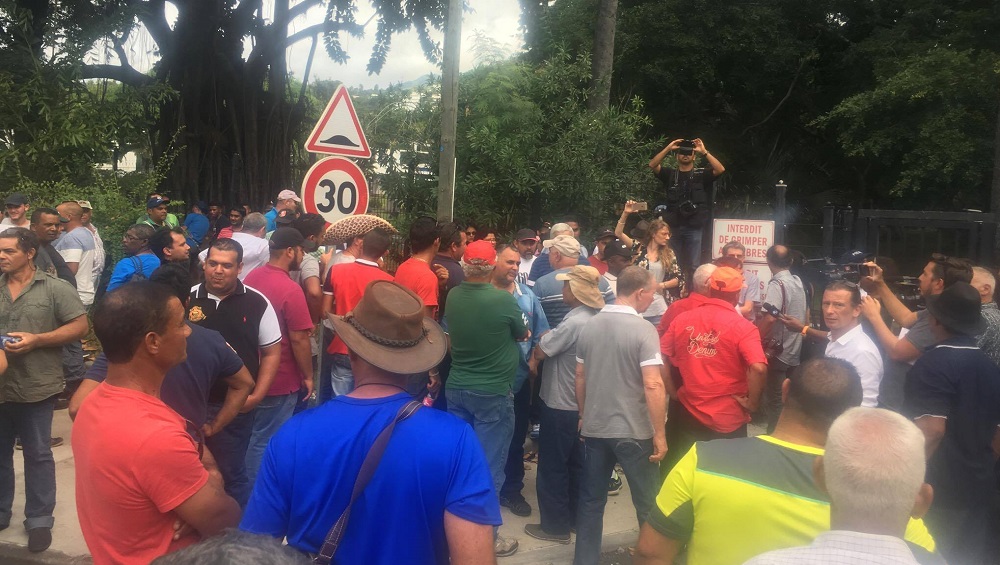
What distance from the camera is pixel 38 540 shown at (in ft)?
15.7

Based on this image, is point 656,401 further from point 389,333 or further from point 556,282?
point 389,333

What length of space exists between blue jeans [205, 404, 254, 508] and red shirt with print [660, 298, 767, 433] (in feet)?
8.41

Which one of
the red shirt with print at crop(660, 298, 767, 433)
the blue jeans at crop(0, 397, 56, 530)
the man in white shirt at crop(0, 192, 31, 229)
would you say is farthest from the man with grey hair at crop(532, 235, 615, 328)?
the man in white shirt at crop(0, 192, 31, 229)

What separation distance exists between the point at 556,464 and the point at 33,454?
3.25 meters

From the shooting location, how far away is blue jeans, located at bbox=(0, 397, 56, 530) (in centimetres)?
476

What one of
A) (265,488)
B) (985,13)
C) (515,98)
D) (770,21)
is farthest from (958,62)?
(265,488)

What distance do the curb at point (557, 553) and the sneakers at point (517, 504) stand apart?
57 cm

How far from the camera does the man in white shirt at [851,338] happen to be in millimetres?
4441

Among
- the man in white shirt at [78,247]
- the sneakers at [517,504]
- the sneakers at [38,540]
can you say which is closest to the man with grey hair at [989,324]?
the sneakers at [517,504]

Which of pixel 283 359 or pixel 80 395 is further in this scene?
pixel 283 359

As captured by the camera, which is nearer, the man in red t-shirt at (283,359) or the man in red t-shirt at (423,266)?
the man in red t-shirt at (283,359)

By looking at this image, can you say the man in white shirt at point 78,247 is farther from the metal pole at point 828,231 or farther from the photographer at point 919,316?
the metal pole at point 828,231

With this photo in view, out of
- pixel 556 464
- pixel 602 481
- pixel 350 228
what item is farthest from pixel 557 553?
pixel 350 228

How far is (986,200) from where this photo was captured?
1912 cm
